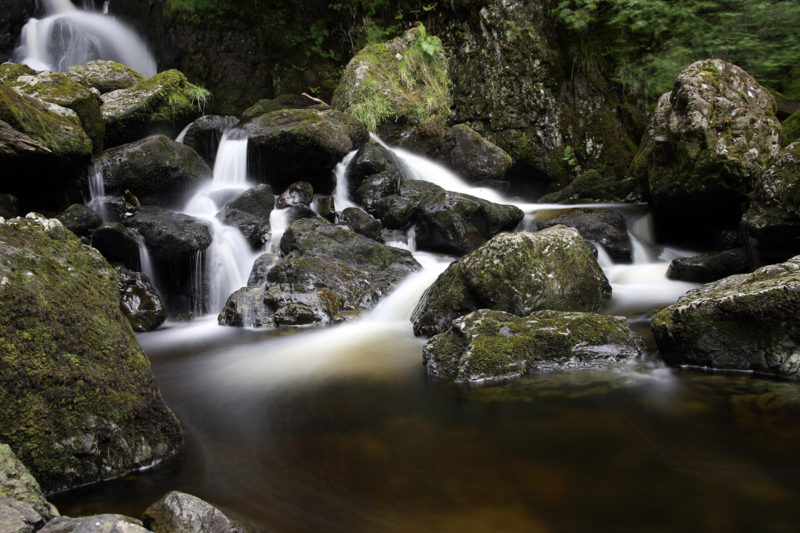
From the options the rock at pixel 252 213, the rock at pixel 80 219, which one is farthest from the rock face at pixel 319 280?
the rock at pixel 80 219

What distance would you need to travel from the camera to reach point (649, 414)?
3.17 metres

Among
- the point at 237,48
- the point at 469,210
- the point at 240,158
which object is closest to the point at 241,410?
the point at 469,210

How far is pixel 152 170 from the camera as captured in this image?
8.82 m

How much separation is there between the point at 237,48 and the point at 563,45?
10.7 m

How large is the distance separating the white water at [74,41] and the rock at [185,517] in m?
16.6

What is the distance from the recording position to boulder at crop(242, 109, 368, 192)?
10367 millimetres

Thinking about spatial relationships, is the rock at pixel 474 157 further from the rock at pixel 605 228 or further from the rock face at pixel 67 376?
the rock face at pixel 67 376

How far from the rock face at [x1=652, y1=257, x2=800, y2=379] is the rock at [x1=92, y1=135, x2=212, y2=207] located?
28.1 feet

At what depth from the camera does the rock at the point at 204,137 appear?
11.3 meters

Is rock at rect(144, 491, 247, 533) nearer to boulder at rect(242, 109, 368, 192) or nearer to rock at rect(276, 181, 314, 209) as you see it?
rock at rect(276, 181, 314, 209)

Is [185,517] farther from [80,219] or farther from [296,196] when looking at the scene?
[296,196]

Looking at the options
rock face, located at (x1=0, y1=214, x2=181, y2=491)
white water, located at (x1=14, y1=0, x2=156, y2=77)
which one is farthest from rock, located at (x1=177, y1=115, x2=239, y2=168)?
rock face, located at (x1=0, y1=214, x2=181, y2=491)

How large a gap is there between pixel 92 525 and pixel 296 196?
9.27 meters

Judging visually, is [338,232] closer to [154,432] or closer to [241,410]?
[241,410]
